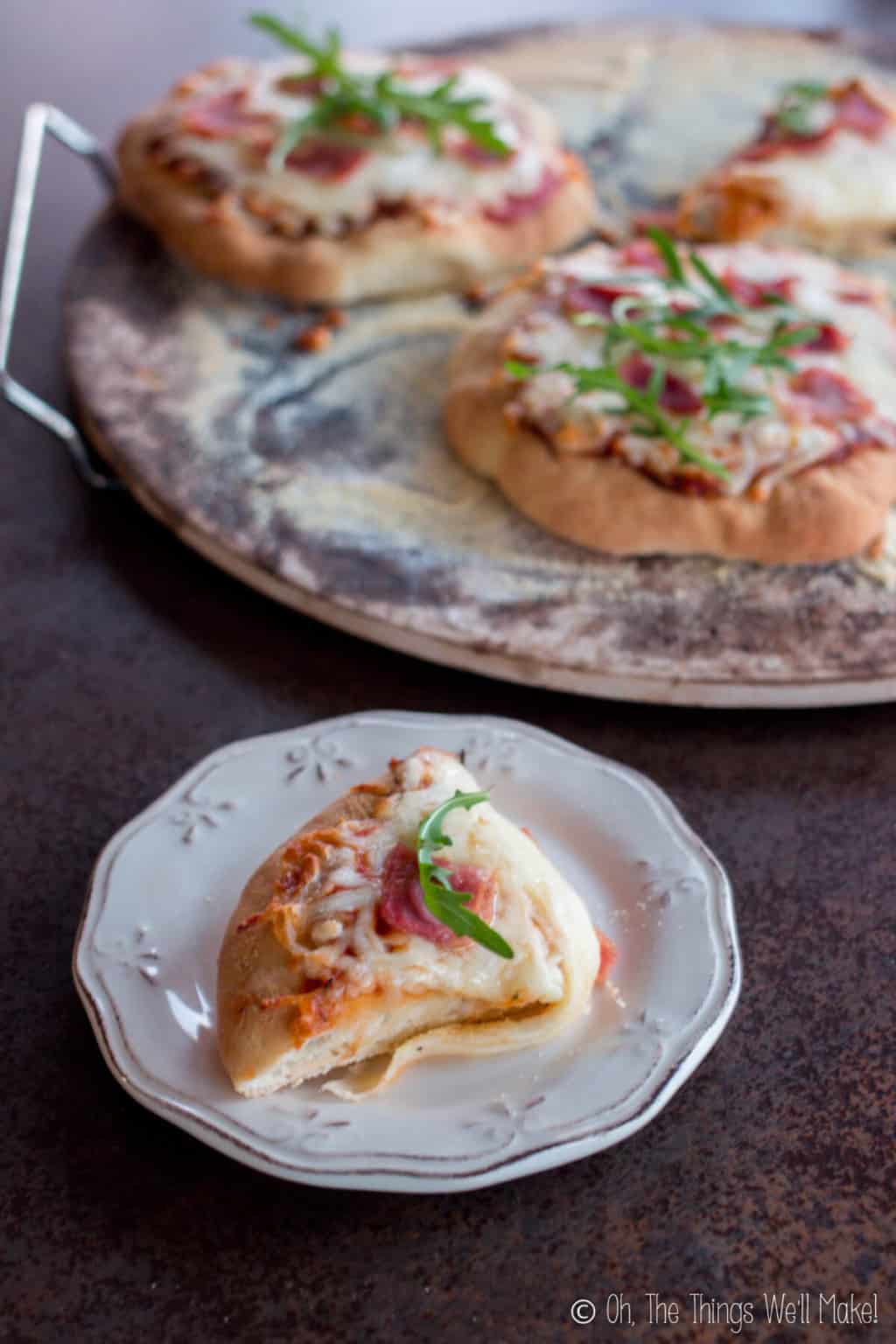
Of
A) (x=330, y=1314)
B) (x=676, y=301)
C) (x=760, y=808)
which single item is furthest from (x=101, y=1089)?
(x=676, y=301)

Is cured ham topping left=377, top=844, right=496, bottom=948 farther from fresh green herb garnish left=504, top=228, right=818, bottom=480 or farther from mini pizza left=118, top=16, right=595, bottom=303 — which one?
mini pizza left=118, top=16, right=595, bottom=303

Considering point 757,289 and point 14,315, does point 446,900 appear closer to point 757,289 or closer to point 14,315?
point 757,289

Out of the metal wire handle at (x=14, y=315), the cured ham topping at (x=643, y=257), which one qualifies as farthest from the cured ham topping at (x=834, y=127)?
the metal wire handle at (x=14, y=315)

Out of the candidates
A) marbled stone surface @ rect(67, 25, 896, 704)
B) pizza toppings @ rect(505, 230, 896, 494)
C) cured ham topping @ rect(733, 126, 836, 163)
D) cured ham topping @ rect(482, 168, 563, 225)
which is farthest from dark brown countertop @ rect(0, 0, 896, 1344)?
cured ham topping @ rect(733, 126, 836, 163)

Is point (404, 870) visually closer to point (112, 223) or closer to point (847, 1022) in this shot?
point (847, 1022)

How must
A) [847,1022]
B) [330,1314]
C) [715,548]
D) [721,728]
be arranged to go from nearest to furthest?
1. [330,1314]
2. [847,1022]
3. [721,728]
4. [715,548]

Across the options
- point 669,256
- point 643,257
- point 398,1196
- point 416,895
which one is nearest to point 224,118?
point 643,257

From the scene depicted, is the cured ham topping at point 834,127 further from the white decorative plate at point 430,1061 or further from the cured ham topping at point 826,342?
the white decorative plate at point 430,1061
